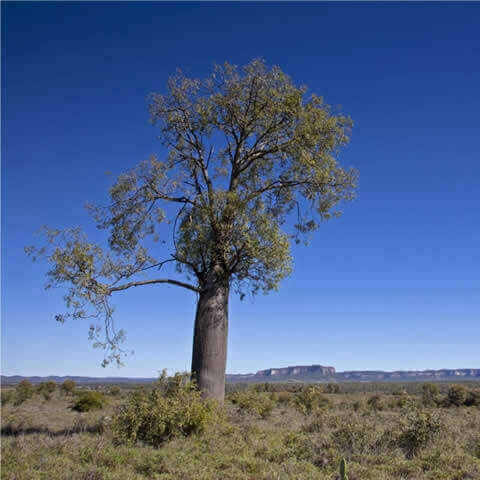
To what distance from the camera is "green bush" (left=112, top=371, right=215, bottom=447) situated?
27.8 feet

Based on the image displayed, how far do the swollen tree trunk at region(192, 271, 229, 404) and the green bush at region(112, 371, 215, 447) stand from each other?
1.16m

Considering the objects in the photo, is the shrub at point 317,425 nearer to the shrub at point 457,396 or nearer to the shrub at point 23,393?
the shrub at point 457,396

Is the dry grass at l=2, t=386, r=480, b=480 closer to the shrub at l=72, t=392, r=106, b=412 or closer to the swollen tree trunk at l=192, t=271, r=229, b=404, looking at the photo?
the swollen tree trunk at l=192, t=271, r=229, b=404

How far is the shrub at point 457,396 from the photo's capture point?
26875 mm

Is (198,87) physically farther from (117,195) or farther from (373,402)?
(373,402)

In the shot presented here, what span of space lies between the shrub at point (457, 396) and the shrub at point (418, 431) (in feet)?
67.4

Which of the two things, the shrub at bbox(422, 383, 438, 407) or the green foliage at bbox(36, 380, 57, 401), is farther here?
the green foliage at bbox(36, 380, 57, 401)

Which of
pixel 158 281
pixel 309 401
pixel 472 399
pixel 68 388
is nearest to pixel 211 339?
pixel 158 281

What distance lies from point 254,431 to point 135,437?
2.81 m

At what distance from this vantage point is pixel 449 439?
8.79 m

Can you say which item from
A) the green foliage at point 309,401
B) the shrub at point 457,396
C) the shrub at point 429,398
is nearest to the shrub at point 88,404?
the green foliage at point 309,401

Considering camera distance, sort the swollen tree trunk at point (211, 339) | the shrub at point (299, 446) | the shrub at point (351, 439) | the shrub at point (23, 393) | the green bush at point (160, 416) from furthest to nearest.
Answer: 1. the shrub at point (23, 393)
2. the swollen tree trunk at point (211, 339)
3. the green bush at point (160, 416)
4. the shrub at point (351, 439)
5. the shrub at point (299, 446)

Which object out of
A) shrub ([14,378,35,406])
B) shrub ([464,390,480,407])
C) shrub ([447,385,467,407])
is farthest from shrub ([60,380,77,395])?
shrub ([464,390,480,407])

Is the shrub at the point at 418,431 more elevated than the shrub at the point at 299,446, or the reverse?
the shrub at the point at 418,431
